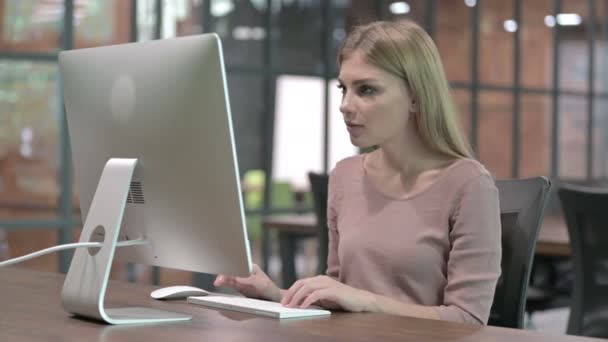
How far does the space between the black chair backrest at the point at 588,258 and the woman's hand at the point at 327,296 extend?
1.53 metres

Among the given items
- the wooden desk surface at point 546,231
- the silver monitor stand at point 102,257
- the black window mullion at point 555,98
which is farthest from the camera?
the black window mullion at point 555,98

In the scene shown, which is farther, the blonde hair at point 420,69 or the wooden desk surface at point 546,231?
the wooden desk surface at point 546,231

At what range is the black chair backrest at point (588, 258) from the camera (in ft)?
10.3

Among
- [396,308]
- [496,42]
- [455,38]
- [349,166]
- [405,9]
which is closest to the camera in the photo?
[396,308]

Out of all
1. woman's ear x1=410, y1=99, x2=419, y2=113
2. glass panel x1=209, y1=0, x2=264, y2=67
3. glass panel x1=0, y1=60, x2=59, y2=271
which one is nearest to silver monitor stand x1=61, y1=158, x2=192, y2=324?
woman's ear x1=410, y1=99, x2=419, y2=113

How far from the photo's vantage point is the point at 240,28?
6031mm

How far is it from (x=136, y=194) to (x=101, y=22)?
12.3 ft

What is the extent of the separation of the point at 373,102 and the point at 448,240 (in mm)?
331

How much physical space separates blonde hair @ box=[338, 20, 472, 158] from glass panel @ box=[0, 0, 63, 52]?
3.37 metres

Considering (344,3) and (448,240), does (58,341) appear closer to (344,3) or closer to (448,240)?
(448,240)

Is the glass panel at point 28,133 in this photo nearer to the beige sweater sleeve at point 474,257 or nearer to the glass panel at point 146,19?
the glass panel at point 146,19

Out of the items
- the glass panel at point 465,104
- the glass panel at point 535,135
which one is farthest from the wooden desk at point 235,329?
the glass panel at point 535,135

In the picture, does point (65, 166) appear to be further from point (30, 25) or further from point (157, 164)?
point (157, 164)

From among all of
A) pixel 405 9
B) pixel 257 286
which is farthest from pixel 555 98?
pixel 257 286
